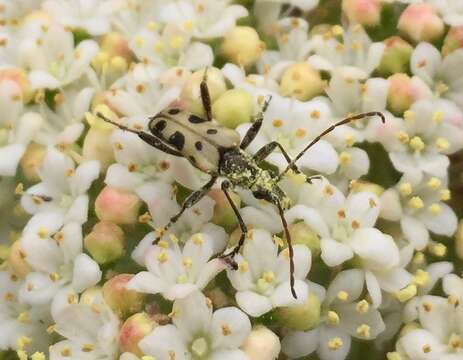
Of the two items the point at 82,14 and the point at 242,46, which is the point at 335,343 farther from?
the point at 82,14

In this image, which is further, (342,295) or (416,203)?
(416,203)

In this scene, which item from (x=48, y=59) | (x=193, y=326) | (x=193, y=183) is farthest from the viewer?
(x=48, y=59)

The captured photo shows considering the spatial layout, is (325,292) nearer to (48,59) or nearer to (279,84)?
(279,84)

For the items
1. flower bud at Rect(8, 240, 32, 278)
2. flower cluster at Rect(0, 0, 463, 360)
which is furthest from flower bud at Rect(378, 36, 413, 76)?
flower bud at Rect(8, 240, 32, 278)

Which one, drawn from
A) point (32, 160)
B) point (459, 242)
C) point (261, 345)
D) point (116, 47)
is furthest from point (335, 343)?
point (116, 47)

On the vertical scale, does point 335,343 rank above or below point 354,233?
below

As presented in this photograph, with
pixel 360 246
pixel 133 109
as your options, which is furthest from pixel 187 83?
pixel 360 246

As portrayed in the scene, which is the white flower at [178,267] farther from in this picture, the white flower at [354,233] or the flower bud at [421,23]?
the flower bud at [421,23]
